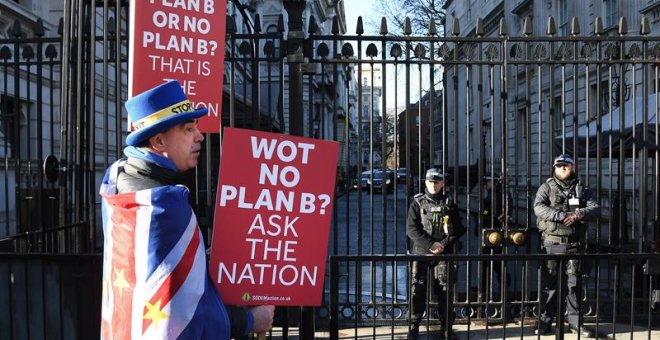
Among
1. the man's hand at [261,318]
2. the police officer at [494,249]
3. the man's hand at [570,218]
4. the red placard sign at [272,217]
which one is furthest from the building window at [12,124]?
the man's hand at [570,218]

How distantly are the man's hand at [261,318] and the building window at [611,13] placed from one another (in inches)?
664

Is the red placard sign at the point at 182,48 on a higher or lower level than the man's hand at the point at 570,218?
higher

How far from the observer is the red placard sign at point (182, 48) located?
4.08m

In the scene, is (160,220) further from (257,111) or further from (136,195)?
(257,111)

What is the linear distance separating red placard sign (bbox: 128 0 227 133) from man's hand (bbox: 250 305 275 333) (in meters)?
1.90

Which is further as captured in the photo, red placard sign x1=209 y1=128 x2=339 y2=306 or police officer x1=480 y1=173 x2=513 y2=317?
police officer x1=480 y1=173 x2=513 y2=317

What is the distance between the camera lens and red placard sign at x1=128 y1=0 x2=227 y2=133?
4078mm

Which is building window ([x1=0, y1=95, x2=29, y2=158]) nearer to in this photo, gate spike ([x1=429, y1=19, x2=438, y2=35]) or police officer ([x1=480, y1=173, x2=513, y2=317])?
gate spike ([x1=429, y1=19, x2=438, y2=35])

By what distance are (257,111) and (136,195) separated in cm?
397

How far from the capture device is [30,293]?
4.12 meters

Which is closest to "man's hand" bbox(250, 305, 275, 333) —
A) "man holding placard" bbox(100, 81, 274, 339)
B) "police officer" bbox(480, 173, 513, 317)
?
"man holding placard" bbox(100, 81, 274, 339)

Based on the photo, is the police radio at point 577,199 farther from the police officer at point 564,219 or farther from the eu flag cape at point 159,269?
the eu flag cape at point 159,269

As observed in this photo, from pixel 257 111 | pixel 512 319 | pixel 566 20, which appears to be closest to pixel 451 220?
pixel 512 319

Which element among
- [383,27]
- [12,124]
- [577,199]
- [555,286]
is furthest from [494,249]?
[12,124]
